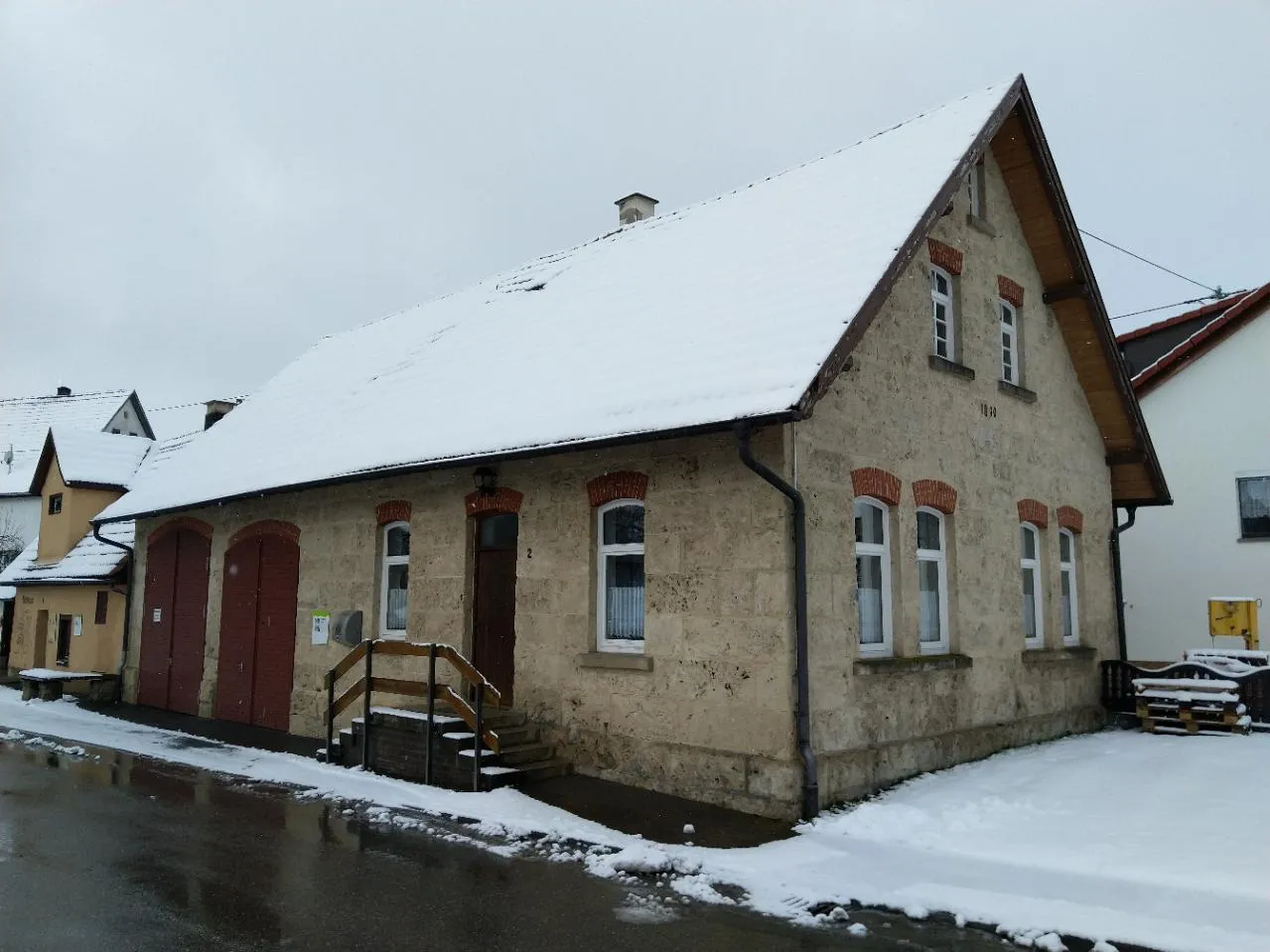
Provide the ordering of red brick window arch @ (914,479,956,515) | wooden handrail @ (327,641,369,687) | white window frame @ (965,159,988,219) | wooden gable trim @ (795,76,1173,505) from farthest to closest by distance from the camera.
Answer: white window frame @ (965,159,988,219), wooden gable trim @ (795,76,1173,505), wooden handrail @ (327,641,369,687), red brick window arch @ (914,479,956,515)

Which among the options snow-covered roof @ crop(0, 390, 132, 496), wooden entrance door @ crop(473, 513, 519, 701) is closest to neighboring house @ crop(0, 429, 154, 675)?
wooden entrance door @ crop(473, 513, 519, 701)

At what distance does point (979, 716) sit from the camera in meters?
11.9

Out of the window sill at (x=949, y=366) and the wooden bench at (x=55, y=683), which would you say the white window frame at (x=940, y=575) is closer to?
the window sill at (x=949, y=366)

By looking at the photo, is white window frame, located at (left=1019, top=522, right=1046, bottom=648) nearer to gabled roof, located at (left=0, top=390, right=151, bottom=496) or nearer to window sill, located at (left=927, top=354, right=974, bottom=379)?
window sill, located at (left=927, top=354, right=974, bottom=379)

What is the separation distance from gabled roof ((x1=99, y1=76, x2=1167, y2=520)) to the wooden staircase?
2519 mm

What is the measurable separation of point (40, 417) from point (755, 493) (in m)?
50.9

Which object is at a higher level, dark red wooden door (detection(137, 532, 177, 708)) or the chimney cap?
the chimney cap

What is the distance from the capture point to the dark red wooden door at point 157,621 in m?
18.7

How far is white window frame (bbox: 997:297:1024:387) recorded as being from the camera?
13.9 meters

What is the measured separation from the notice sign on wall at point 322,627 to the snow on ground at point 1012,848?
305 centimetres

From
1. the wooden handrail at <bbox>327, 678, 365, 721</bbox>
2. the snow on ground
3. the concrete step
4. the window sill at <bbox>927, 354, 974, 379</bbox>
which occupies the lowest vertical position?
the snow on ground

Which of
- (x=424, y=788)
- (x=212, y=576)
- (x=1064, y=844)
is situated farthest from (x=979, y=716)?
(x=212, y=576)

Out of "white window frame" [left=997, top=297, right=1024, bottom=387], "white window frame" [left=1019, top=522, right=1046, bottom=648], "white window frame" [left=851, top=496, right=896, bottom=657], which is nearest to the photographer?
"white window frame" [left=851, top=496, right=896, bottom=657]

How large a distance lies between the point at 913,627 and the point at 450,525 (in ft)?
19.4
